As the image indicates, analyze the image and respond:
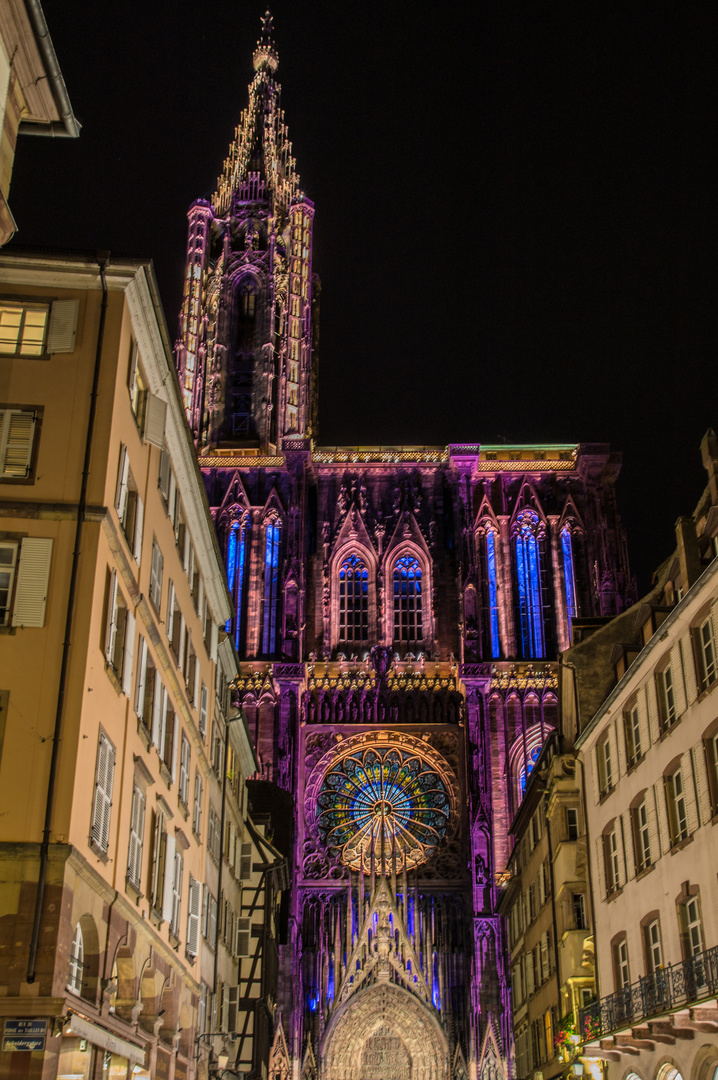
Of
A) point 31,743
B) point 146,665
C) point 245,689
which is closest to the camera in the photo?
point 31,743

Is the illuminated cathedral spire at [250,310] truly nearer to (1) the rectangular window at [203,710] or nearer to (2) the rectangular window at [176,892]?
(1) the rectangular window at [203,710]

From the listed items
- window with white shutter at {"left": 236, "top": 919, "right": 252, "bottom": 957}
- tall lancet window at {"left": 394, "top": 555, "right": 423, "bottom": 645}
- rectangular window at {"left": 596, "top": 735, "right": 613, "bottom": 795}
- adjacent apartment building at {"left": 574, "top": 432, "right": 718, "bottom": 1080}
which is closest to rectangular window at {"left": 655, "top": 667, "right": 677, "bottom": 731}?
adjacent apartment building at {"left": 574, "top": 432, "right": 718, "bottom": 1080}

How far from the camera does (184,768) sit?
26844 millimetres

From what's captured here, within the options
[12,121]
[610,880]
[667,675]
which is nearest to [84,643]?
[12,121]

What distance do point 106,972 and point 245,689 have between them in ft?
122

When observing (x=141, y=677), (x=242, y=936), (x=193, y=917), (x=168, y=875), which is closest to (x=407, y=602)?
(x=242, y=936)

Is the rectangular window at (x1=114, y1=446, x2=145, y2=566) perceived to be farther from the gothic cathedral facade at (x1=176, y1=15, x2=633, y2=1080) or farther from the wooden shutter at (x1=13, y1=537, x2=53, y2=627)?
the gothic cathedral facade at (x1=176, y1=15, x2=633, y2=1080)

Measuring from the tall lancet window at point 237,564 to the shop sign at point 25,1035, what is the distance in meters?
42.3

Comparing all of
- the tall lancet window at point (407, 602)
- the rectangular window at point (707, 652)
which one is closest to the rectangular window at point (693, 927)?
the rectangular window at point (707, 652)

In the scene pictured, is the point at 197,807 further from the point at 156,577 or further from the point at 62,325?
the point at 62,325

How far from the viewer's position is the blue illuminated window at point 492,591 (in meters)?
58.2

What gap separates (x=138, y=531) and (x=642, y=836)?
38.3 ft

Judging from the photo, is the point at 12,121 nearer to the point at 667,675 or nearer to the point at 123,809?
the point at 123,809

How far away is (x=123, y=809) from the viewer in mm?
20141
